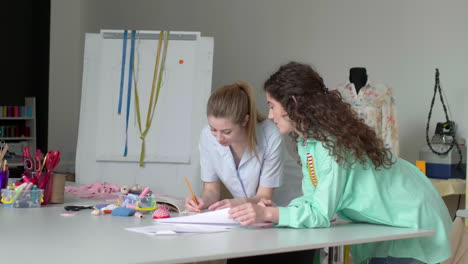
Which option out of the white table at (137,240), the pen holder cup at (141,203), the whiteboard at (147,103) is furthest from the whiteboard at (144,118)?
the white table at (137,240)

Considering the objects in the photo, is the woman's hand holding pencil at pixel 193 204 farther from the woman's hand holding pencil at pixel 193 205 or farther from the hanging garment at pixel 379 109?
the hanging garment at pixel 379 109

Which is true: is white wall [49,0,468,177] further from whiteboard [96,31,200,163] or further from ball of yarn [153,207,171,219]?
ball of yarn [153,207,171,219]

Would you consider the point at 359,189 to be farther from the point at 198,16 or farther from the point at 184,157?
the point at 198,16

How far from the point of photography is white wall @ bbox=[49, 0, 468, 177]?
4273mm

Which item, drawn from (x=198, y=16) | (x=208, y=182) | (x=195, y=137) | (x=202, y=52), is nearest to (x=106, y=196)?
(x=208, y=182)

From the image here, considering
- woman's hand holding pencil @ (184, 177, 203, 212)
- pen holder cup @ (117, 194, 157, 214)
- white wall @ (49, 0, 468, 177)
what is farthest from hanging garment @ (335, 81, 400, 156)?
pen holder cup @ (117, 194, 157, 214)

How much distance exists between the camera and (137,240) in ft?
5.27

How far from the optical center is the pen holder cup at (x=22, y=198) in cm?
227

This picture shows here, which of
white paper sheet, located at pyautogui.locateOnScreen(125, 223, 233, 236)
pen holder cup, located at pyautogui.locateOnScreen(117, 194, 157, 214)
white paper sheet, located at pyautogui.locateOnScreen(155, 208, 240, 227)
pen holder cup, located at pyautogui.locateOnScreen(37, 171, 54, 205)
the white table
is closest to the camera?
the white table

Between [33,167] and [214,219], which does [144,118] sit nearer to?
[33,167]

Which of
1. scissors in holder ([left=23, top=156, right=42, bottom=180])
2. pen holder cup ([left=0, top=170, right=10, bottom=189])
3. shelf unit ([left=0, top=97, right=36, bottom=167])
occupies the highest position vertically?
scissors in holder ([left=23, top=156, right=42, bottom=180])

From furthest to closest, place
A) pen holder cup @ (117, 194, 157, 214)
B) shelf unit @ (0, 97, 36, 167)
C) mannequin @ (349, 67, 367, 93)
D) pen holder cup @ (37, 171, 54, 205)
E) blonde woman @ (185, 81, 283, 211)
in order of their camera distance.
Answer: shelf unit @ (0, 97, 36, 167) → mannequin @ (349, 67, 367, 93) → blonde woman @ (185, 81, 283, 211) → pen holder cup @ (37, 171, 54, 205) → pen holder cup @ (117, 194, 157, 214)

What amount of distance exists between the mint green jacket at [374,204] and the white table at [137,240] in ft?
0.13

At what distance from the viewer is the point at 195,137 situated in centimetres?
405
